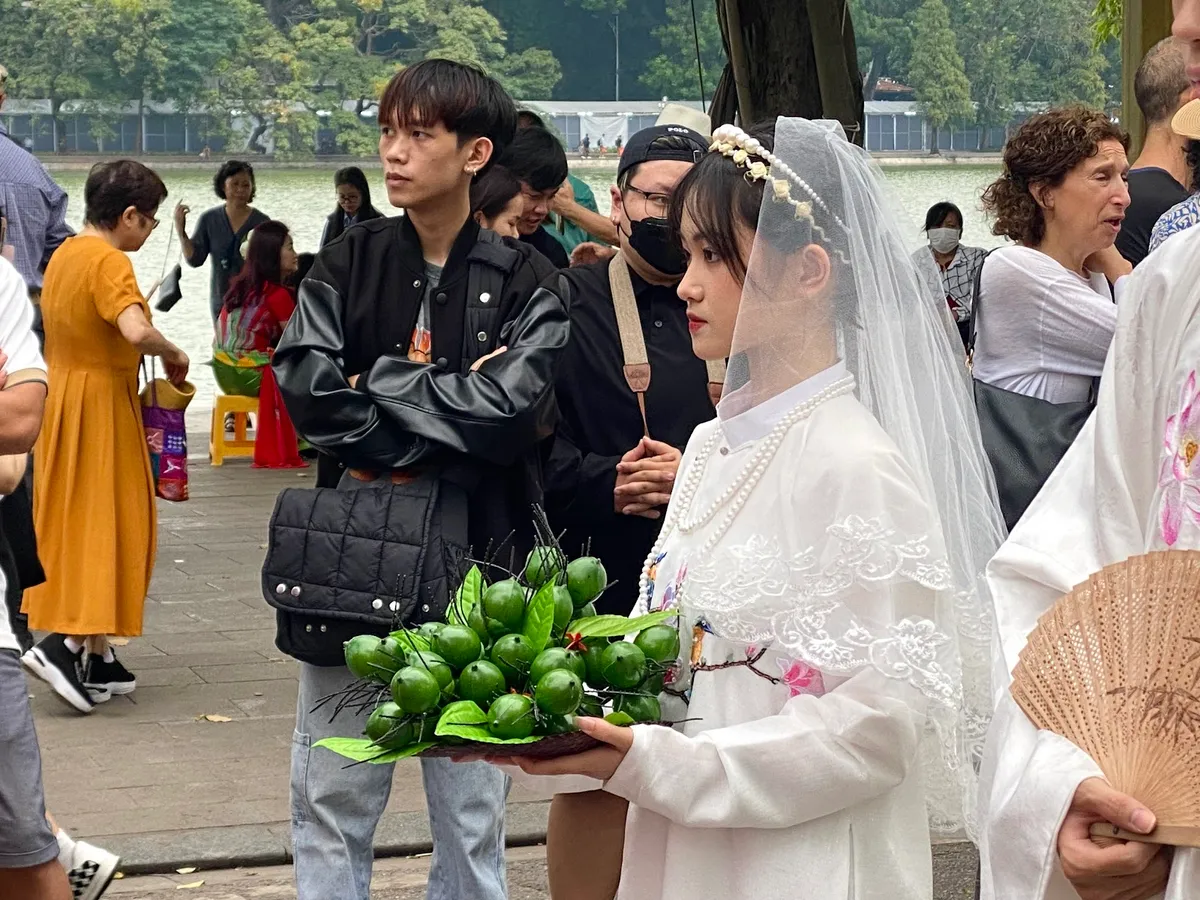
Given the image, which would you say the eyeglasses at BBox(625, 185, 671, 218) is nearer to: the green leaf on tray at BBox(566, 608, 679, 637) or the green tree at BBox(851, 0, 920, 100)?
the green leaf on tray at BBox(566, 608, 679, 637)

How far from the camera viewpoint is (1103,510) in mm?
2176

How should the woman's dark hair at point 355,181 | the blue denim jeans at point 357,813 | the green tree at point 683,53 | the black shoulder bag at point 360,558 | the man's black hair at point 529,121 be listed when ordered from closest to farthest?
the black shoulder bag at point 360,558 → the blue denim jeans at point 357,813 → the man's black hair at point 529,121 → the green tree at point 683,53 → the woman's dark hair at point 355,181

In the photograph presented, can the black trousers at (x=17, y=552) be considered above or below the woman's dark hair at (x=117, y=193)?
below

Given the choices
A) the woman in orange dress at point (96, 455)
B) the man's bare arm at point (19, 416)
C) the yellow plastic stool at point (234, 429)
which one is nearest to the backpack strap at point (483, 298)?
the man's bare arm at point (19, 416)

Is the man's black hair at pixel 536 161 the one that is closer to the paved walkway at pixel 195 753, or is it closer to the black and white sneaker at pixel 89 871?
the paved walkway at pixel 195 753

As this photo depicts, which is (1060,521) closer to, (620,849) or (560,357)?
(620,849)

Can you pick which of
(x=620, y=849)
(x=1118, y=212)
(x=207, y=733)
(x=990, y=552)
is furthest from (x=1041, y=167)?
(x=207, y=733)

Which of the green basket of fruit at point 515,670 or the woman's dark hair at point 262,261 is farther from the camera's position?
the woman's dark hair at point 262,261

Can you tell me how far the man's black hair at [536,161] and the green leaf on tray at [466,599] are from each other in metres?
3.60

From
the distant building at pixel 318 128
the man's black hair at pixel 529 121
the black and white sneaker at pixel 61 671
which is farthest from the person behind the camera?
the distant building at pixel 318 128

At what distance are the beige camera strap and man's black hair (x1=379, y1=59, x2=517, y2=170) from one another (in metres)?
0.48

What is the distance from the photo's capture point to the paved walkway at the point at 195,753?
561cm

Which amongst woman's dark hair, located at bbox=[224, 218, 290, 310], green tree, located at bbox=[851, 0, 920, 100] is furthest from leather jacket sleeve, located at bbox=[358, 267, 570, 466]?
woman's dark hair, located at bbox=[224, 218, 290, 310]

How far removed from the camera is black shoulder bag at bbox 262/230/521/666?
11.9ft
